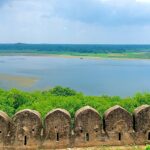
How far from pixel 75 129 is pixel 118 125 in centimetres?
150

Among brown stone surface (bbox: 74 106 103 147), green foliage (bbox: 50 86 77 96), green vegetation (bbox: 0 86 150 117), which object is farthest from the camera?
green foliage (bbox: 50 86 77 96)

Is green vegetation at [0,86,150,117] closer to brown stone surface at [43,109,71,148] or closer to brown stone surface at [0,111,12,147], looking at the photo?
brown stone surface at [43,109,71,148]

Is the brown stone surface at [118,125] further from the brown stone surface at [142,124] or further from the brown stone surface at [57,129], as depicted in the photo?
the brown stone surface at [57,129]

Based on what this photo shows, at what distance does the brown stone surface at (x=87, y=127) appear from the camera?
12852mm

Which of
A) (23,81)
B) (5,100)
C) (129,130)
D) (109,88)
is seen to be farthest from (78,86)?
(129,130)

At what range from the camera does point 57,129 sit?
12836 mm

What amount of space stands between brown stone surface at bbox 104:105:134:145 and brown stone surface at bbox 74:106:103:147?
0.32 m

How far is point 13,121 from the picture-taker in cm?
1266

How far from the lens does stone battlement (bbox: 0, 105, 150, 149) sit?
12.7 meters

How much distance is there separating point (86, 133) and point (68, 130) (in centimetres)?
63

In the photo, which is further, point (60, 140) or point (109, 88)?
point (109, 88)

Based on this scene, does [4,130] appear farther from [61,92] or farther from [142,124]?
[61,92]

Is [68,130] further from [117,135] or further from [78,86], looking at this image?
[78,86]

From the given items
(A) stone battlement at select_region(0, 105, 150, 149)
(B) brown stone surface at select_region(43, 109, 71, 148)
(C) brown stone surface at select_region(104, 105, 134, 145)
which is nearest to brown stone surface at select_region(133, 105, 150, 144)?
(A) stone battlement at select_region(0, 105, 150, 149)
